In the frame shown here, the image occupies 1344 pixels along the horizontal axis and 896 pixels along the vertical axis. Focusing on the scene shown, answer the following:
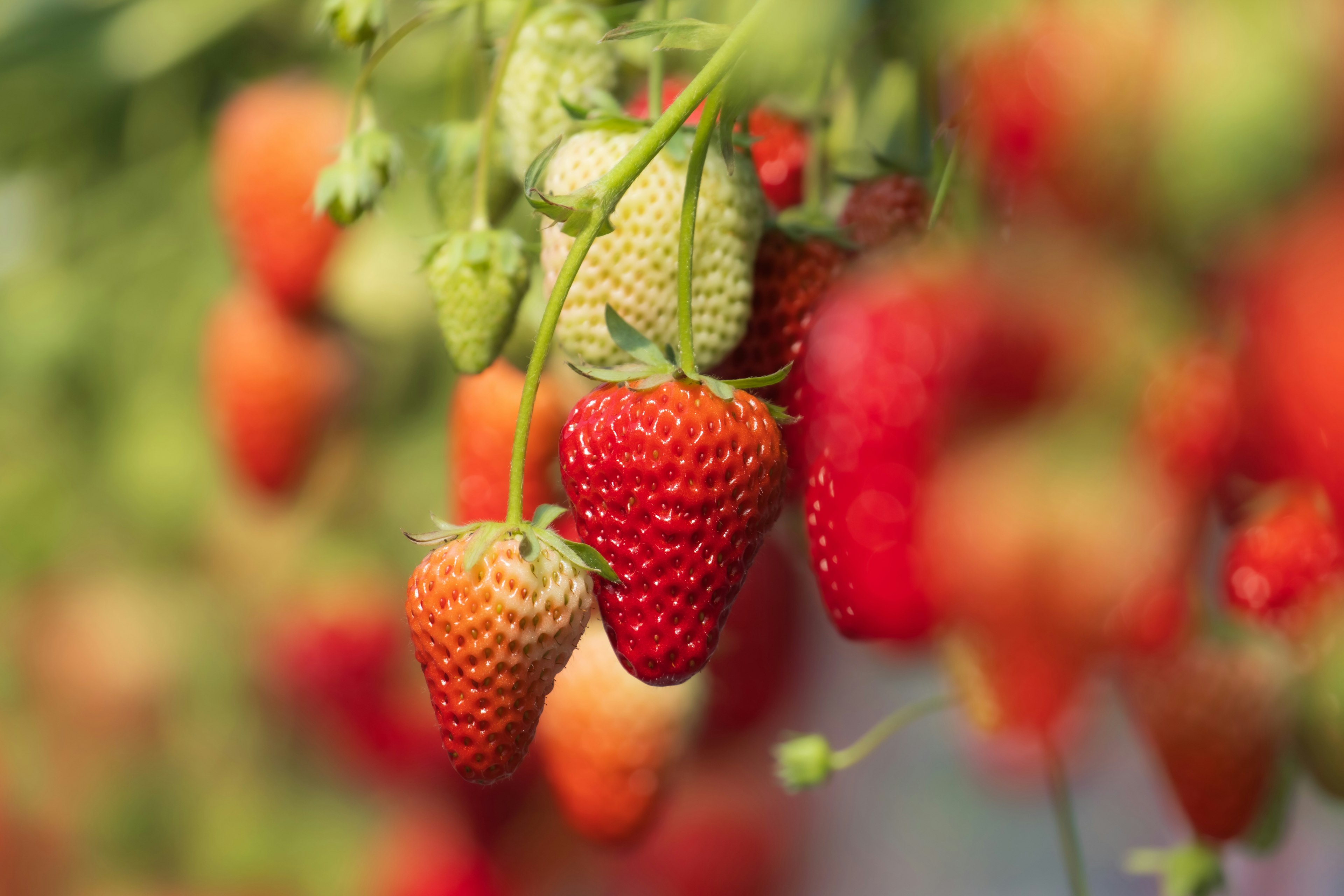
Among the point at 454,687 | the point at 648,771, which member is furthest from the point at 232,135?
the point at 454,687

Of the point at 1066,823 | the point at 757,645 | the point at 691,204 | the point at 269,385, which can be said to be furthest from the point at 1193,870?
the point at 269,385

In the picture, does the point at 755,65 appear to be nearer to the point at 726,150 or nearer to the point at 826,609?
the point at 726,150

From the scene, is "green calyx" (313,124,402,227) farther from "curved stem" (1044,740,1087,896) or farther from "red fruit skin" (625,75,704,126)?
"curved stem" (1044,740,1087,896)

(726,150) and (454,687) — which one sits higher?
(726,150)

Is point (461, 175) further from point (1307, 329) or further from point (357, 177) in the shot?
point (1307, 329)

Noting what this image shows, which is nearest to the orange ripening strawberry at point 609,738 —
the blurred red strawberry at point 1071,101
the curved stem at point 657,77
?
the curved stem at point 657,77

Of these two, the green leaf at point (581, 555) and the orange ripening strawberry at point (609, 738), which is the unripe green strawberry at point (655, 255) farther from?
the orange ripening strawberry at point (609, 738)
